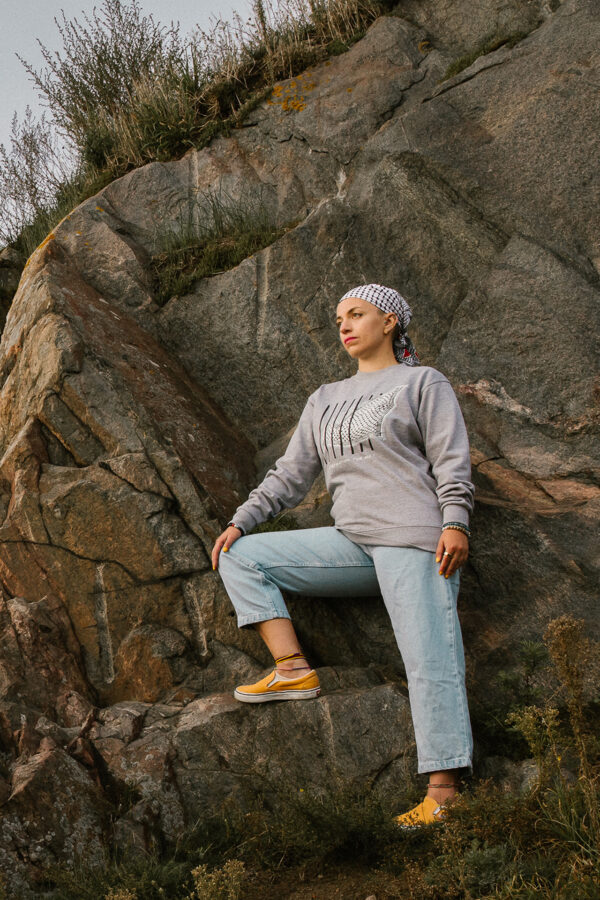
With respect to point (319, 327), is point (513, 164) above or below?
above

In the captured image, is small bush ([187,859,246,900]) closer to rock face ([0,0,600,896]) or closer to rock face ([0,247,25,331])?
rock face ([0,0,600,896])

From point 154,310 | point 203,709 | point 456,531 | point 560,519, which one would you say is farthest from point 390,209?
point 203,709

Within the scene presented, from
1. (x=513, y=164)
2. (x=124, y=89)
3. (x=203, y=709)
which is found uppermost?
(x=124, y=89)

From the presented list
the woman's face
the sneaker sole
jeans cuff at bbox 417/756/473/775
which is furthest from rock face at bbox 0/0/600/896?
the woman's face

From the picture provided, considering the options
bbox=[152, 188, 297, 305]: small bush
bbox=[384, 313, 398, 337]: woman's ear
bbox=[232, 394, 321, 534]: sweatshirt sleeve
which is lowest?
bbox=[232, 394, 321, 534]: sweatshirt sleeve

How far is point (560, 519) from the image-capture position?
4926 mm

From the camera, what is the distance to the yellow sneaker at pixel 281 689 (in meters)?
4.20

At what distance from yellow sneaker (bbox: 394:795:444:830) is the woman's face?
8.06ft

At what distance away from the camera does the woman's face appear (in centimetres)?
487

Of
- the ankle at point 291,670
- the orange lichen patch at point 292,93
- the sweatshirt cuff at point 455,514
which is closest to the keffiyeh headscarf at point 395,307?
the sweatshirt cuff at point 455,514

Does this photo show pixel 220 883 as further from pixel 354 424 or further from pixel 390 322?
pixel 390 322

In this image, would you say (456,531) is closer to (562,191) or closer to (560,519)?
(560,519)

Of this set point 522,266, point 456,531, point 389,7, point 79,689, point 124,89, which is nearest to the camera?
point 456,531

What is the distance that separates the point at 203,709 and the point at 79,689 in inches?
31.5
